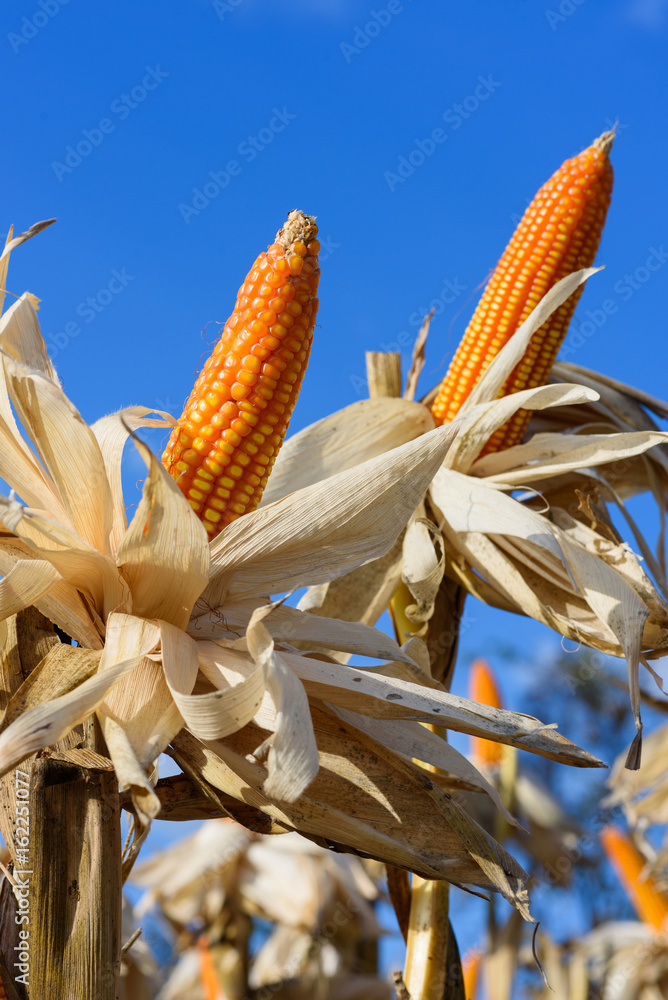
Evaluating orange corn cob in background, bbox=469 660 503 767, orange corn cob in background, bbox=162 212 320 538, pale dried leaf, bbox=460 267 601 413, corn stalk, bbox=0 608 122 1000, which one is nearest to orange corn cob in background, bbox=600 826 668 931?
orange corn cob in background, bbox=469 660 503 767

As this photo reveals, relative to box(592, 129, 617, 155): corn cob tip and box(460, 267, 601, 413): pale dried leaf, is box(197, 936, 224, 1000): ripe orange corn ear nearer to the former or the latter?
box(460, 267, 601, 413): pale dried leaf

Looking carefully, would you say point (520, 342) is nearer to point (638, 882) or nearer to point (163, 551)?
point (163, 551)

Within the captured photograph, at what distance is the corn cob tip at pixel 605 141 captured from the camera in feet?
8.21

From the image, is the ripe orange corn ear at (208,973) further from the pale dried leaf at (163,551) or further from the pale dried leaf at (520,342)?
the pale dried leaf at (163,551)

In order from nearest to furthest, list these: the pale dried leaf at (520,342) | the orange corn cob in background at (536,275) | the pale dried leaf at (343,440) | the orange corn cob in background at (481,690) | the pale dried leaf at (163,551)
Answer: the pale dried leaf at (163,551) → the pale dried leaf at (520,342) → the pale dried leaf at (343,440) → the orange corn cob in background at (536,275) → the orange corn cob in background at (481,690)

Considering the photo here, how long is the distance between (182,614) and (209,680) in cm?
10

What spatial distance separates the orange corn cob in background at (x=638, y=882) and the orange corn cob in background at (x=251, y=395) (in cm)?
457

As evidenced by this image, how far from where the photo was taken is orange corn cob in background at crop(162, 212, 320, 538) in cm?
150

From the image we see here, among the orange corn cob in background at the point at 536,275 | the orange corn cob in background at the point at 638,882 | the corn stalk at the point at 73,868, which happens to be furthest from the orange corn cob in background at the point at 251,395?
the orange corn cob in background at the point at 638,882

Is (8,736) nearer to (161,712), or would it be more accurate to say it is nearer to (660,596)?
(161,712)

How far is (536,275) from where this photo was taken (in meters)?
2.42

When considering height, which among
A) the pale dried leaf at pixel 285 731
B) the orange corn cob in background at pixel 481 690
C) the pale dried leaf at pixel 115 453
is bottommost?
the orange corn cob in background at pixel 481 690

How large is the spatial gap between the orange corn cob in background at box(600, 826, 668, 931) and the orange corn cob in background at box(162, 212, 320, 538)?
4.57 m

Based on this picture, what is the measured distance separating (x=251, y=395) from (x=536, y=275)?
1.26 m
